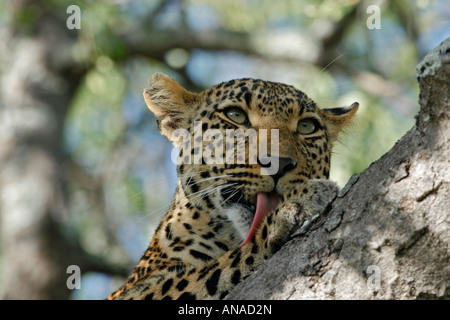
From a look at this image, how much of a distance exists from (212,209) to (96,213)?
1294cm

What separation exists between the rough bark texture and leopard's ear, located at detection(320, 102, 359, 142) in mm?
3711

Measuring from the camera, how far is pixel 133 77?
66.1 ft

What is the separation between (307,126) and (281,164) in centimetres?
140

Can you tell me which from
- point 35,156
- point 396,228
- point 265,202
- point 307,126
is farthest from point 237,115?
point 35,156

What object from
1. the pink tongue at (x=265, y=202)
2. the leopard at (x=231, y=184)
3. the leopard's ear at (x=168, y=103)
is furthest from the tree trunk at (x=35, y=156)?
the pink tongue at (x=265, y=202)

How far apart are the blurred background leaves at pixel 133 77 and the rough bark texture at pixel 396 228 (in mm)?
7799

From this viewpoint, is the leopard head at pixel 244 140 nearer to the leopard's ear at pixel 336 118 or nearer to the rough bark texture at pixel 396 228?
the leopard's ear at pixel 336 118

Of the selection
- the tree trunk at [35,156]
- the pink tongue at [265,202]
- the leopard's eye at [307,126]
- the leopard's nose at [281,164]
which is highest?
the tree trunk at [35,156]

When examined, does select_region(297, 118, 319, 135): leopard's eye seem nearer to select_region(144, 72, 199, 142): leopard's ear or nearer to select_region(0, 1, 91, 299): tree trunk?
select_region(144, 72, 199, 142): leopard's ear

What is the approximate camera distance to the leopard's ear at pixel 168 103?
7520 mm

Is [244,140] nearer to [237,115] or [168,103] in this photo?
[237,115]

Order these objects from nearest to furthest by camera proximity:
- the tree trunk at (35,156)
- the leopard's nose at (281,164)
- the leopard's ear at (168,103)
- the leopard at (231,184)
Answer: the leopard at (231,184)
the leopard's nose at (281,164)
the leopard's ear at (168,103)
the tree trunk at (35,156)

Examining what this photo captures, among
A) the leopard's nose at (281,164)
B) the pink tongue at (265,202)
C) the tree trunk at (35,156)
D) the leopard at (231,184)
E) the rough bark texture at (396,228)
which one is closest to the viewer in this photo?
the rough bark texture at (396,228)

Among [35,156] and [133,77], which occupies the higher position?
[133,77]
